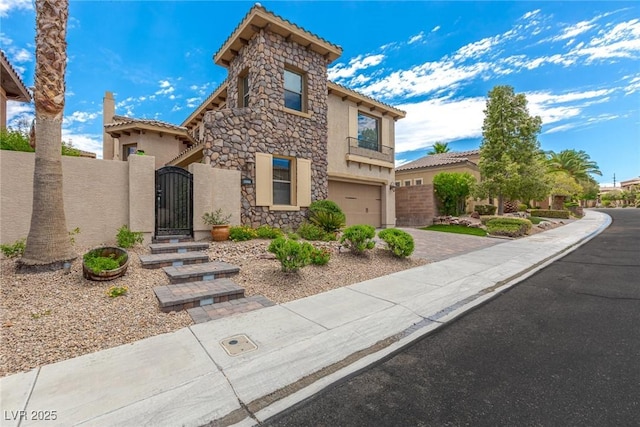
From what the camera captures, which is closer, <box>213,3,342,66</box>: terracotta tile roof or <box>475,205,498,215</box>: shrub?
<box>213,3,342,66</box>: terracotta tile roof

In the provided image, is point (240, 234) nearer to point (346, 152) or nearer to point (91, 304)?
point (91, 304)

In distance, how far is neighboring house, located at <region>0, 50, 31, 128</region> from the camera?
10672 mm

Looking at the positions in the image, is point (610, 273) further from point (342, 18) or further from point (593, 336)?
point (342, 18)

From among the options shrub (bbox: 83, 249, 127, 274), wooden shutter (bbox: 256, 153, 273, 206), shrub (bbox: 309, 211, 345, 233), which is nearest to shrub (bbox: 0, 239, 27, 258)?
shrub (bbox: 83, 249, 127, 274)

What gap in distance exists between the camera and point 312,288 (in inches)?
227

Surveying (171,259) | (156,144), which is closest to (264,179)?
(171,259)

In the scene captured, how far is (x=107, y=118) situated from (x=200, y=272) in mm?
17157

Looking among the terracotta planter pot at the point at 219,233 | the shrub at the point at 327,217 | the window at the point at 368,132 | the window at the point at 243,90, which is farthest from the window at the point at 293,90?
the terracotta planter pot at the point at 219,233

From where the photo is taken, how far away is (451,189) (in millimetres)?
18688

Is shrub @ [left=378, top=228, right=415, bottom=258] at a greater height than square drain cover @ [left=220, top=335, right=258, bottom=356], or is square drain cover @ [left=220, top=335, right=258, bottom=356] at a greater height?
shrub @ [left=378, top=228, right=415, bottom=258]

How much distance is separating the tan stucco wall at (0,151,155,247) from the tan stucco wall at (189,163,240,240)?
1206mm

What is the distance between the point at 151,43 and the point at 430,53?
14048 mm

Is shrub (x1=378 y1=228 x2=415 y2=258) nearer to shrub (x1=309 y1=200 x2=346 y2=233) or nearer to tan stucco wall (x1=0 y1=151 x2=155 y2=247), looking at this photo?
shrub (x1=309 y1=200 x2=346 y2=233)

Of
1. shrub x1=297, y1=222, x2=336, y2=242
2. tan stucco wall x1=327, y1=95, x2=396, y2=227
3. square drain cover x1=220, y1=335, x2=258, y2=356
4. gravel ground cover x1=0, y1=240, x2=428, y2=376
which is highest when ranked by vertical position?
tan stucco wall x1=327, y1=95, x2=396, y2=227
